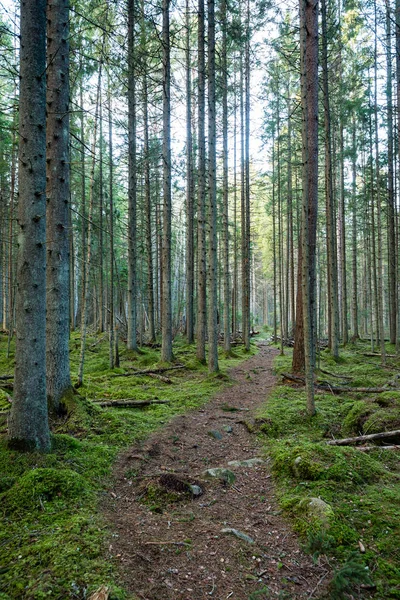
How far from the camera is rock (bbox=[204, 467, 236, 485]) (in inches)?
173

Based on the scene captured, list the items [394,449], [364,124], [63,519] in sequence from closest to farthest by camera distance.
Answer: [63,519], [394,449], [364,124]

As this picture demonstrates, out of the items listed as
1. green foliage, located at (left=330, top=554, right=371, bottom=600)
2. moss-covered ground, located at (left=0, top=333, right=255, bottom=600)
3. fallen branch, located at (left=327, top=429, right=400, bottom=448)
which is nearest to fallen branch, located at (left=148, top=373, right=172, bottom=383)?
moss-covered ground, located at (left=0, top=333, right=255, bottom=600)

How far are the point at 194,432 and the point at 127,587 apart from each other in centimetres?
381

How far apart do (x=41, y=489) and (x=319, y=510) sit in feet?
8.71

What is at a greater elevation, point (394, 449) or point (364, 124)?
point (364, 124)

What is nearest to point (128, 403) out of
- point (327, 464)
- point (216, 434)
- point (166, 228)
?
A: point (216, 434)

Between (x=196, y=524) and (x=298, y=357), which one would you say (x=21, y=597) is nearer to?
(x=196, y=524)

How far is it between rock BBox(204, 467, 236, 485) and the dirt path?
59 millimetres

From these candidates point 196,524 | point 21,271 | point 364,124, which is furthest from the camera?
point 364,124

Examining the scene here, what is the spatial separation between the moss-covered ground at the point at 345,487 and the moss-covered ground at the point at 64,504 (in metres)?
1.69

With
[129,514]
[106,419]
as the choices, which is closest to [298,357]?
[106,419]

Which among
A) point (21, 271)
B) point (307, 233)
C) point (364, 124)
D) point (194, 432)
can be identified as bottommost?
point (194, 432)

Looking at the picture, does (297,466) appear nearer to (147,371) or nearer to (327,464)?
(327,464)

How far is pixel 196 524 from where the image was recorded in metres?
3.39
